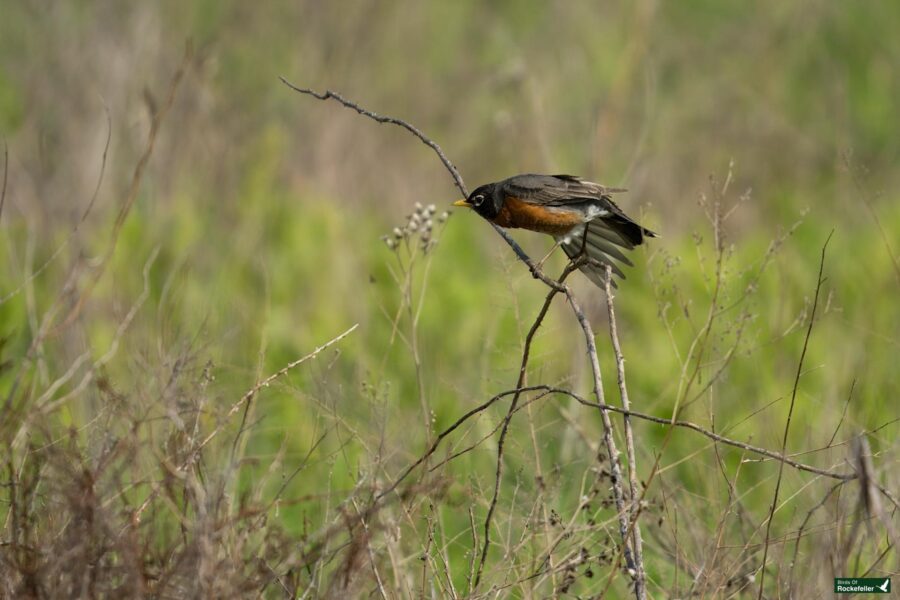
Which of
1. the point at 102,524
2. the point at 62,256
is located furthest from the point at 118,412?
the point at 62,256

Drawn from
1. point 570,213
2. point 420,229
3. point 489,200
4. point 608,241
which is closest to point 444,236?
point 489,200

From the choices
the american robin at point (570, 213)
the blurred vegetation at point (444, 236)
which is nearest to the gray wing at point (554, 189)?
the american robin at point (570, 213)

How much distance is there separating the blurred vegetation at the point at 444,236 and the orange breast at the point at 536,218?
0.21 metres

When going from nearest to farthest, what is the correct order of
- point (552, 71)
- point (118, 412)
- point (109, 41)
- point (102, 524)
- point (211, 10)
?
point (102, 524) → point (118, 412) → point (109, 41) → point (552, 71) → point (211, 10)

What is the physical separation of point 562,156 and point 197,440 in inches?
231

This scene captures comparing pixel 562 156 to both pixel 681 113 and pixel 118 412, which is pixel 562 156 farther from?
pixel 118 412

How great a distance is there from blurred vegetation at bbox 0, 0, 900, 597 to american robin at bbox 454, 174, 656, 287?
0.46 ft

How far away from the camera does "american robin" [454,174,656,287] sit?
3.68 meters

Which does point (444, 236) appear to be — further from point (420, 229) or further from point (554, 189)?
point (420, 229)

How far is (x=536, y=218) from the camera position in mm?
4129

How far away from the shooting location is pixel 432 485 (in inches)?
96.8

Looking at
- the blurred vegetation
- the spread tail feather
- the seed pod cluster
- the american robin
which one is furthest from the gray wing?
the seed pod cluster

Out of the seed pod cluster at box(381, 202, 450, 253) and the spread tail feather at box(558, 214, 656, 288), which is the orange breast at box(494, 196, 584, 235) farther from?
the seed pod cluster at box(381, 202, 450, 253)

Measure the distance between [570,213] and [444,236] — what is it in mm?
4359
